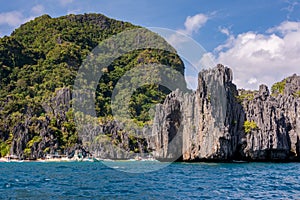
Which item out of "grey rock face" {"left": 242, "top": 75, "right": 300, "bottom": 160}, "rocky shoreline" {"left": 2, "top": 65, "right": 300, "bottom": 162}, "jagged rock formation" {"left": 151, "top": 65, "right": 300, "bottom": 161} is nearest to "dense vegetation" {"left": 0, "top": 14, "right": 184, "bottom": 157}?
"rocky shoreline" {"left": 2, "top": 65, "right": 300, "bottom": 162}

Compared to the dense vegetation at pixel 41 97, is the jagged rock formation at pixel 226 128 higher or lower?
lower

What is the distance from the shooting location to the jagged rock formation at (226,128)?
64.3 meters

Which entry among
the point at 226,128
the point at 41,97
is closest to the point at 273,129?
the point at 226,128

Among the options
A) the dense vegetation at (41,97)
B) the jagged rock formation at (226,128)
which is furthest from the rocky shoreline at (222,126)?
the dense vegetation at (41,97)

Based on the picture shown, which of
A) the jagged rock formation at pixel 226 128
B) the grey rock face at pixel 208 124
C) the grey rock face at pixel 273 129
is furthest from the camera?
the grey rock face at pixel 273 129

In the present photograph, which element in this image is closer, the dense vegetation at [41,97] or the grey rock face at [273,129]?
the grey rock face at [273,129]

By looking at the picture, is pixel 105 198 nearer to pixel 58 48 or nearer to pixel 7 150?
pixel 7 150

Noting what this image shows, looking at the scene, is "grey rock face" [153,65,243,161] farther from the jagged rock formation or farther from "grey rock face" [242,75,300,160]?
"grey rock face" [242,75,300,160]

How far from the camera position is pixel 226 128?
208 ft

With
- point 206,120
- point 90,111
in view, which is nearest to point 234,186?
point 206,120

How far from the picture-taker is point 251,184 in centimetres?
3219

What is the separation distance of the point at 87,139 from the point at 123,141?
12.1 metres

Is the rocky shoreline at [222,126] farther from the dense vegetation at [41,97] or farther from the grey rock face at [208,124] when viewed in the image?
the dense vegetation at [41,97]

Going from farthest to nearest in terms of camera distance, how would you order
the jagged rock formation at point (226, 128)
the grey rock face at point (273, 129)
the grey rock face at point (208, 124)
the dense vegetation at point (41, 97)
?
the dense vegetation at point (41, 97) → the grey rock face at point (273, 129) → the jagged rock formation at point (226, 128) → the grey rock face at point (208, 124)
